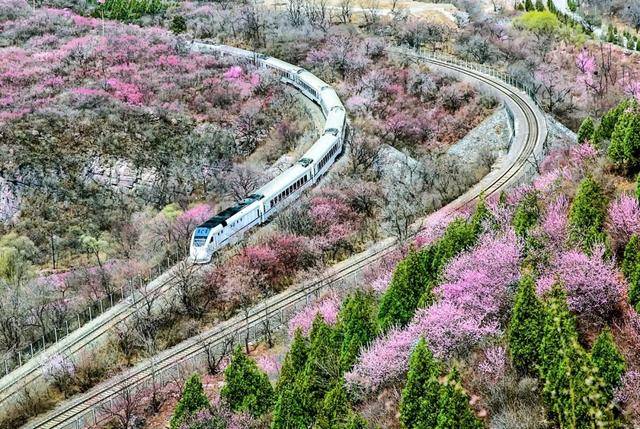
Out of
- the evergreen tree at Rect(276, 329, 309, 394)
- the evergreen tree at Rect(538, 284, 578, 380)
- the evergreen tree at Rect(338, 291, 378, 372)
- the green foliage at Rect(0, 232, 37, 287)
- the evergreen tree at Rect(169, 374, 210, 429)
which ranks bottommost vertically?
the green foliage at Rect(0, 232, 37, 287)

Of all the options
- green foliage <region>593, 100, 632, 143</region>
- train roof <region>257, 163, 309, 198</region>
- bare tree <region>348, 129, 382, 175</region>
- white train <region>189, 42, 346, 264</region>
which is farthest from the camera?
bare tree <region>348, 129, 382, 175</region>

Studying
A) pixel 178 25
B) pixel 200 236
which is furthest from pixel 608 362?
pixel 178 25

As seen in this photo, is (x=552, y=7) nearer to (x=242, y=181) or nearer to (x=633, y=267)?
(x=242, y=181)

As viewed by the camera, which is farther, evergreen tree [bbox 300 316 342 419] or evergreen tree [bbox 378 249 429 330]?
evergreen tree [bbox 378 249 429 330]

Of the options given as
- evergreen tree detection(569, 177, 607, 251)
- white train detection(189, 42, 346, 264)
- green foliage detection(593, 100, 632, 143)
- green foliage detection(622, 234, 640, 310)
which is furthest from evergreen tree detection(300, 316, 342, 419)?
green foliage detection(593, 100, 632, 143)

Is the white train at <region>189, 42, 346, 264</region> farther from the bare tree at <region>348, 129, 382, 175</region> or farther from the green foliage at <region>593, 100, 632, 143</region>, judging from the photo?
the green foliage at <region>593, 100, 632, 143</region>

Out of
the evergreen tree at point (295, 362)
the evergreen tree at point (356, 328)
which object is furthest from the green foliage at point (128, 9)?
the evergreen tree at point (295, 362)

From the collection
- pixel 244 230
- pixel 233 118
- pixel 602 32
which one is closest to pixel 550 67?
pixel 602 32
